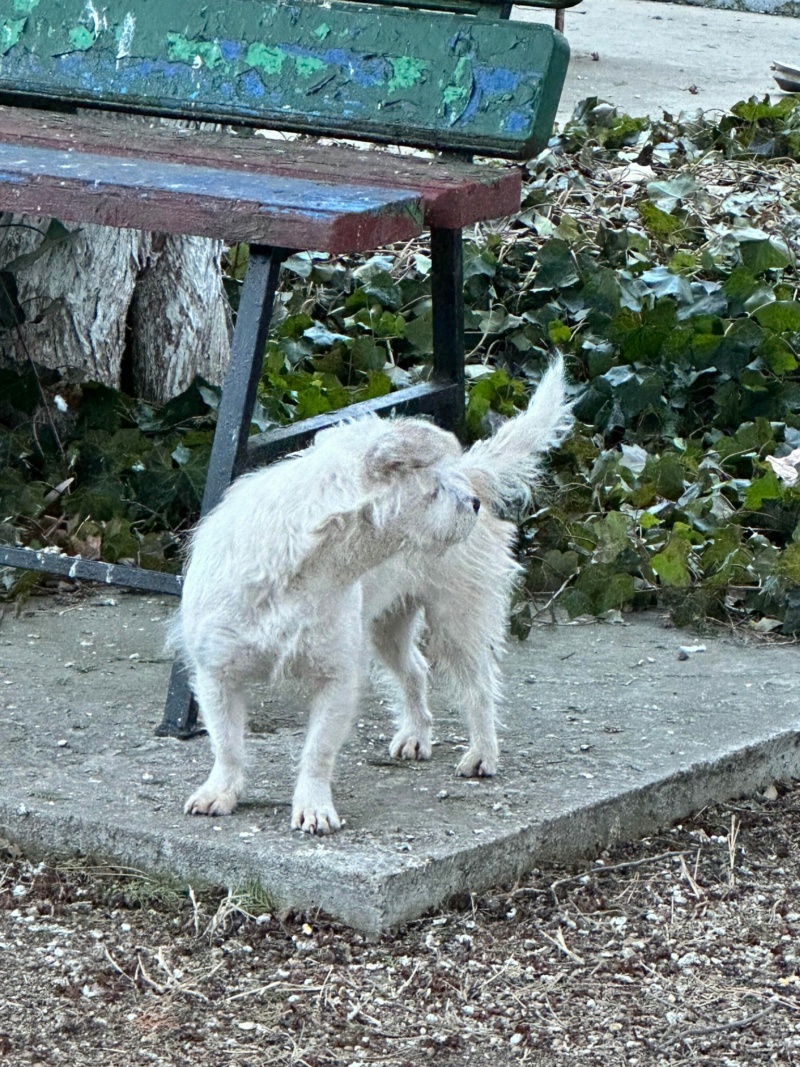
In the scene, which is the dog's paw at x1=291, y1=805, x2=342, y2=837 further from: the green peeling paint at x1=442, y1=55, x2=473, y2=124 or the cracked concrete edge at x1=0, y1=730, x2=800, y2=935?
the green peeling paint at x1=442, y1=55, x2=473, y2=124

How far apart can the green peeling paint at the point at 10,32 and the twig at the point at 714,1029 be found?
297 centimetres

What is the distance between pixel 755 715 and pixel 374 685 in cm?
87

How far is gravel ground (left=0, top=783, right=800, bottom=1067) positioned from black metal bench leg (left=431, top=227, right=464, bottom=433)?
55.2 inches

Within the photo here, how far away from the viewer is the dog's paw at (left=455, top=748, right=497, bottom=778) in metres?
3.18

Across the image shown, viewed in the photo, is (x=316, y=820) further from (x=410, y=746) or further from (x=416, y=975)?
(x=410, y=746)

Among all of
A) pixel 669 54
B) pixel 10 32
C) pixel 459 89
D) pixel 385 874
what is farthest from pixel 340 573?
pixel 669 54

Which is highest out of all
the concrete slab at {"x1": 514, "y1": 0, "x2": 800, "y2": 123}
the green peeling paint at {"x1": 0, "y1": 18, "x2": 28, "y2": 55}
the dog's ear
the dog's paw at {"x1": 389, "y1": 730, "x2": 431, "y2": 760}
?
the concrete slab at {"x1": 514, "y1": 0, "x2": 800, "y2": 123}

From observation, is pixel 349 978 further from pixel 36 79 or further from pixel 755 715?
pixel 36 79

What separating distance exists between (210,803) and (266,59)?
1.95m

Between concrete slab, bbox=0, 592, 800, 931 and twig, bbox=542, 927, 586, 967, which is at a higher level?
concrete slab, bbox=0, 592, 800, 931

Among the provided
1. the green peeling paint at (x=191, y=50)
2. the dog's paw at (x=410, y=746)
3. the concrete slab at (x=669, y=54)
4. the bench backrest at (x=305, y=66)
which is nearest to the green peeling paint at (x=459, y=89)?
the bench backrest at (x=305, y=66)

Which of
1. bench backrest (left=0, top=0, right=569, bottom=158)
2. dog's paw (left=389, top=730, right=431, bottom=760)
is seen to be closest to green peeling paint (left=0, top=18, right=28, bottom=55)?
bench backrest (left=0, top=0, right=569, bottom=158)

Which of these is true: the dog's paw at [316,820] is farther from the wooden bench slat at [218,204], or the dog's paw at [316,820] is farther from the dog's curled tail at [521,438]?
the wooden bench slat at [218,204]

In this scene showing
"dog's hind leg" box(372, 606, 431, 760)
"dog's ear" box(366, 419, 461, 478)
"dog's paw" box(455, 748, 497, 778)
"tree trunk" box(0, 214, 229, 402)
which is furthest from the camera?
"tree trunk" box(0, 214, 229, 402)
